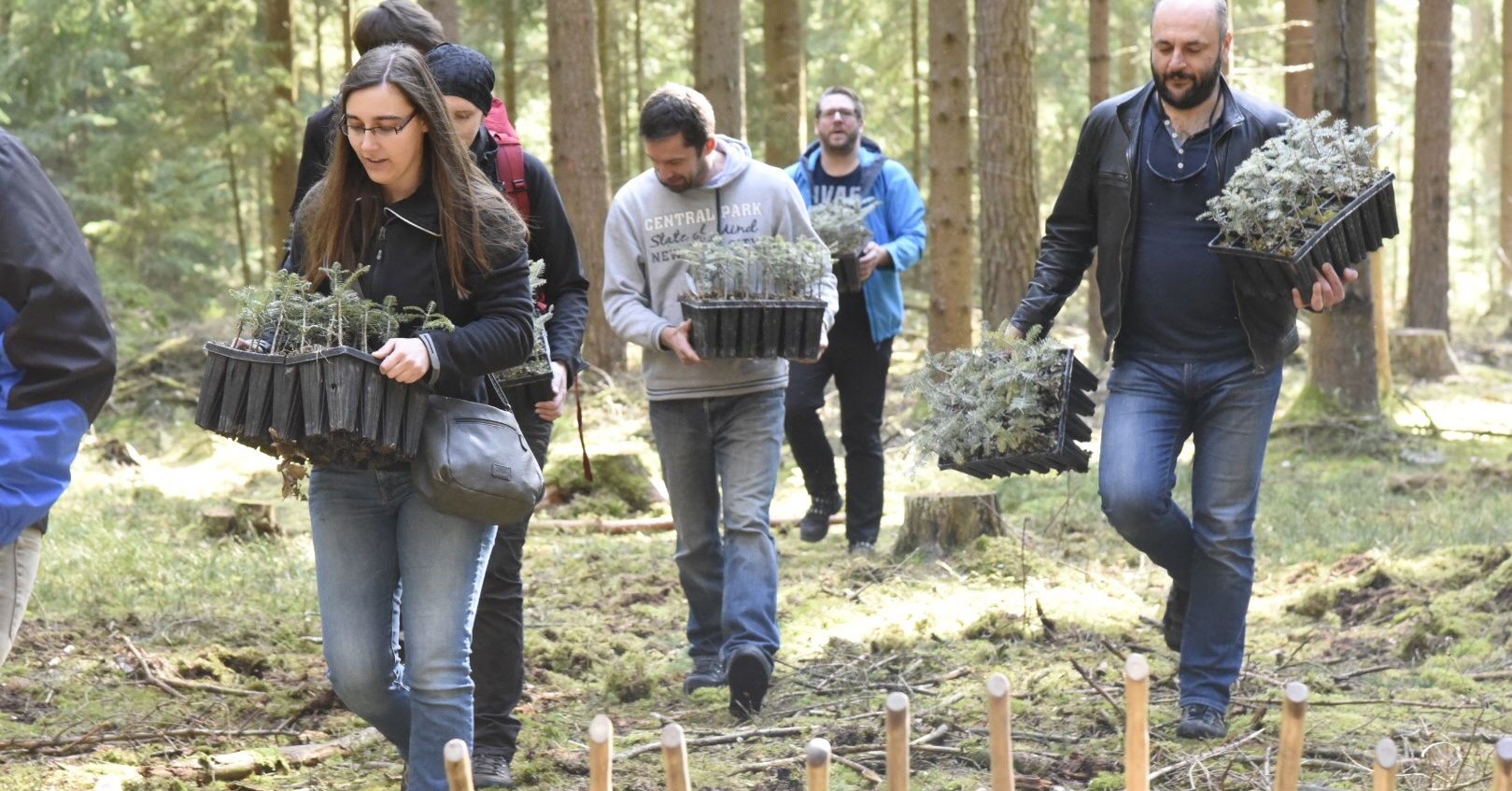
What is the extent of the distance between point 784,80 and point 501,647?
1278 cm

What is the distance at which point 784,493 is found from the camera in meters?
11.2

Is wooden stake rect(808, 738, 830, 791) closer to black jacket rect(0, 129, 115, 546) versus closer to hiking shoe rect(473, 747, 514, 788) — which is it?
black jacket rect(0, 129, 115, 546)

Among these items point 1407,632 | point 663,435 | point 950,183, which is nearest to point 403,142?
point 663,435

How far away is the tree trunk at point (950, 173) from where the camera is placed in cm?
1296

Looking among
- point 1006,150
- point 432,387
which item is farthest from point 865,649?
point 1006,150

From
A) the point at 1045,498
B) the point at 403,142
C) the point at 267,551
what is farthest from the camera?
the point at 1045,498

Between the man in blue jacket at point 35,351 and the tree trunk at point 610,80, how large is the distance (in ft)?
59.8

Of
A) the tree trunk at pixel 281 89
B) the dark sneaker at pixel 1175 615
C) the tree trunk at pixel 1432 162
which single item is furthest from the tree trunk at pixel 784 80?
the dark sneaker at pixel 1175 615

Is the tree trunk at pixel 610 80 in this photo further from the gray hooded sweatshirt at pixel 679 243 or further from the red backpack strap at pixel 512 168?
the red backpack strap at pixel 512 168

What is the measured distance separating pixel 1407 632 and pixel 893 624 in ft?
7.28

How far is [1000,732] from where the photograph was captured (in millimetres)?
2506

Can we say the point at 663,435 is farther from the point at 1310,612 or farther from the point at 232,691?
the point at 1310,612

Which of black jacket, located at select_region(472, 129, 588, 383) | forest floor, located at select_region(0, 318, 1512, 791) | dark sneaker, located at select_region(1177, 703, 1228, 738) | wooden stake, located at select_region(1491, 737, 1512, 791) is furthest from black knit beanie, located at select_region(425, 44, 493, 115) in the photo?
wooden stake, located at select_region(1491, 737, 1512, 791)

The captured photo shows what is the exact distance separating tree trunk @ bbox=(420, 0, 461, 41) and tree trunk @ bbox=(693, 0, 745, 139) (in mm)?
2355
